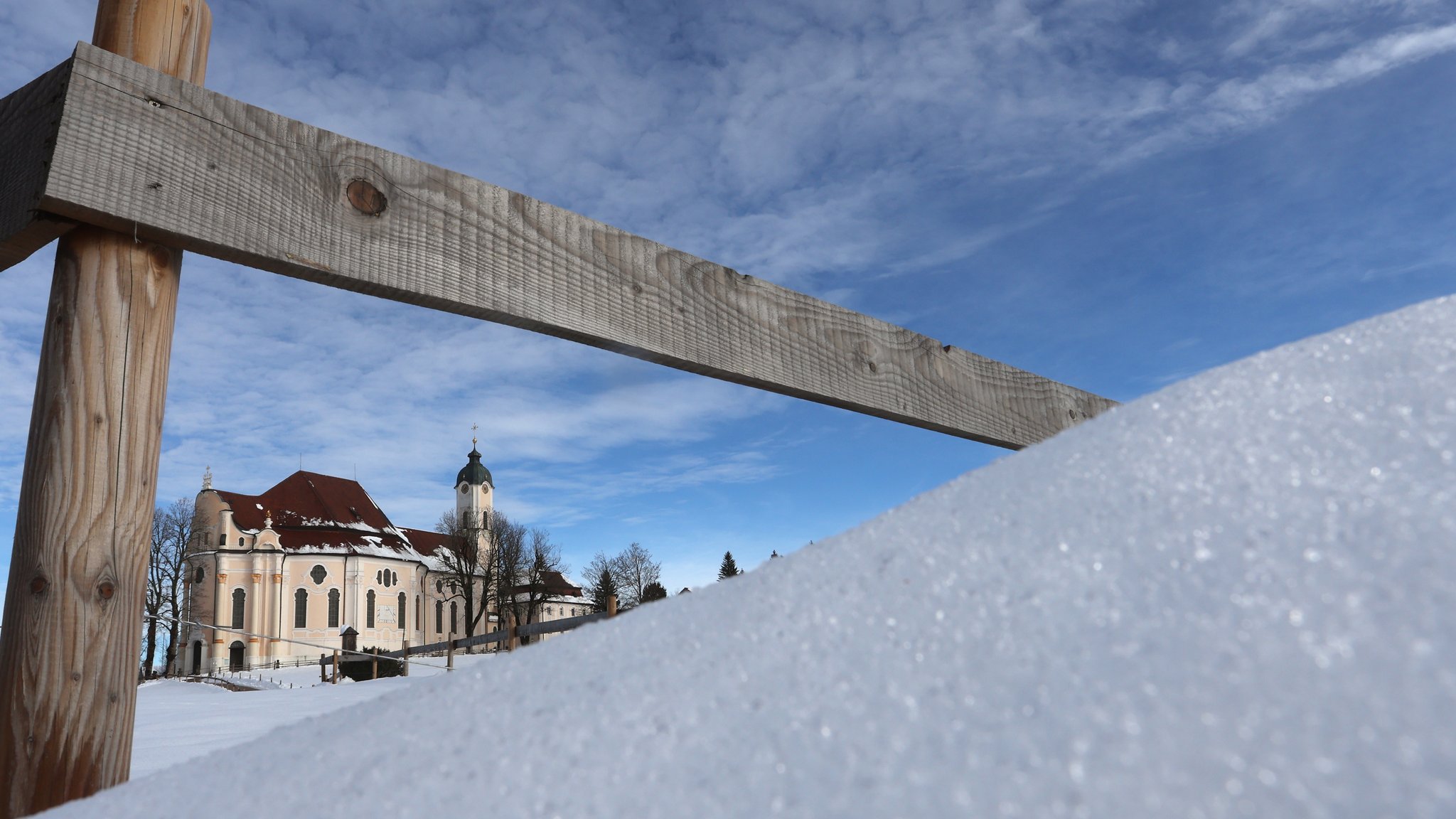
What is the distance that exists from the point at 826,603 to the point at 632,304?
117 cm

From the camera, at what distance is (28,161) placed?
1238 mm

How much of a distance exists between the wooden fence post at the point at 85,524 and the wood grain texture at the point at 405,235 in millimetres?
103

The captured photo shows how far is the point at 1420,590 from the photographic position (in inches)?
17.8

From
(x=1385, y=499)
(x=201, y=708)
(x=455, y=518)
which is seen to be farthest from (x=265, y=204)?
(x=455, y=518)

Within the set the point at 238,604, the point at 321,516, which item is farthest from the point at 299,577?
the point at 321,516

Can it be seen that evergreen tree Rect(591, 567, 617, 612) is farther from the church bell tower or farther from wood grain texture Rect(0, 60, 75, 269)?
wood grain texture Rect(0, 60, 75, 269)

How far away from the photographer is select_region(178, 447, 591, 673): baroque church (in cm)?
4241

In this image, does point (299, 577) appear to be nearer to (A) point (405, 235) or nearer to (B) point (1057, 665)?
(A) point (405, 235)

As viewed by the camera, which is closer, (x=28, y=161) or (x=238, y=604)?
(x=28, y=161)

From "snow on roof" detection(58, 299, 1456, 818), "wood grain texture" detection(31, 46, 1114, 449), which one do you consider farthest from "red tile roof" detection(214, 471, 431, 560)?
"snow on roof" detection(58, 299, 1456, 818)

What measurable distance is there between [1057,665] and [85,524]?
1.29 m

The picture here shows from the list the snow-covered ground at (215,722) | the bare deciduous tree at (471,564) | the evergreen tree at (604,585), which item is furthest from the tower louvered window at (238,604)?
the snow-covered ground at (215,722)

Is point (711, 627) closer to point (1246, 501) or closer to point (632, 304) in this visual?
point (1246, 501)

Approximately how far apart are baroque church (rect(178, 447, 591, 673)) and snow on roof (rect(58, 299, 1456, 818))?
154 ft
